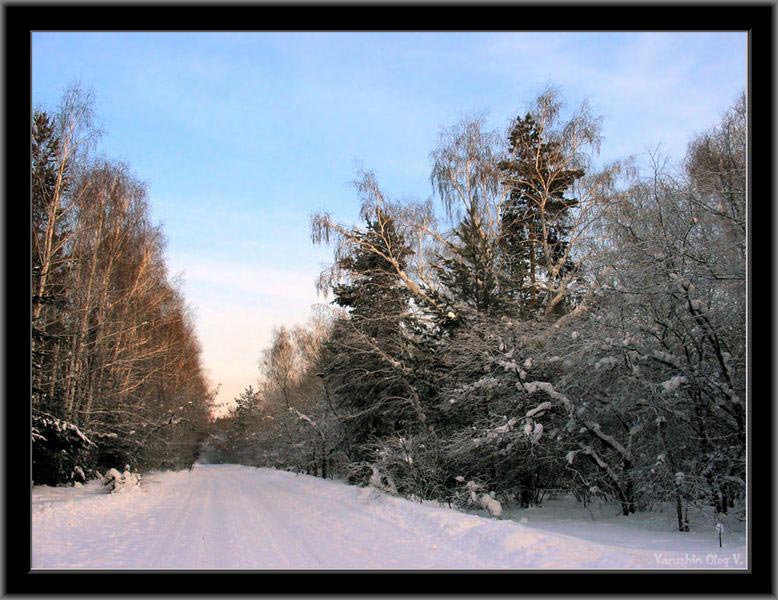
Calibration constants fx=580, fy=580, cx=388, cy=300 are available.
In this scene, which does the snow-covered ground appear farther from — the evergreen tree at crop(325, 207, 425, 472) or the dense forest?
the evergreen tree at crop(325, 207, 425, 472)

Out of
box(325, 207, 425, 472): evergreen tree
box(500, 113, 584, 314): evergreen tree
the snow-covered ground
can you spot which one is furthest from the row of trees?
box(500, 113, 584, 314): evergreen tree

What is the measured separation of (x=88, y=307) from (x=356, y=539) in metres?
14.1

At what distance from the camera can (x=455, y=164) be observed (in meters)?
20.4

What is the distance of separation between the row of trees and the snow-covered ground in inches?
159

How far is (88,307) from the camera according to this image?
1923 centimetres

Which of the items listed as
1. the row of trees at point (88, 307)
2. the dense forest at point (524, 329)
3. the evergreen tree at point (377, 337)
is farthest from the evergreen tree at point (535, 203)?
the row of trees at point (88, 307)

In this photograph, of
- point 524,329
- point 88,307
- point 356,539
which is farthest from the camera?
point 88,307

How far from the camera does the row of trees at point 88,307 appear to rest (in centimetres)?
1627

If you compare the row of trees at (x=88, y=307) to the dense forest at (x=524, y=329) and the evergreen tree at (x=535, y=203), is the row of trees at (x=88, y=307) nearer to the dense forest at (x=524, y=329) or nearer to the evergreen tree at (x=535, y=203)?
the dense forest at (x=524, y=329)

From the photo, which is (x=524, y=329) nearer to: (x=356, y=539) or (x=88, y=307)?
(x=356, y=539)

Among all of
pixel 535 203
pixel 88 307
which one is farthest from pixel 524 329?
pixel 88 307

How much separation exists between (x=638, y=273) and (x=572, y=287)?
5.39 m

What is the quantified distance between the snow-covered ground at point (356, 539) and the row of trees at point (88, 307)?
4038 mm

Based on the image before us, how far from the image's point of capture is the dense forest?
32.9ft
